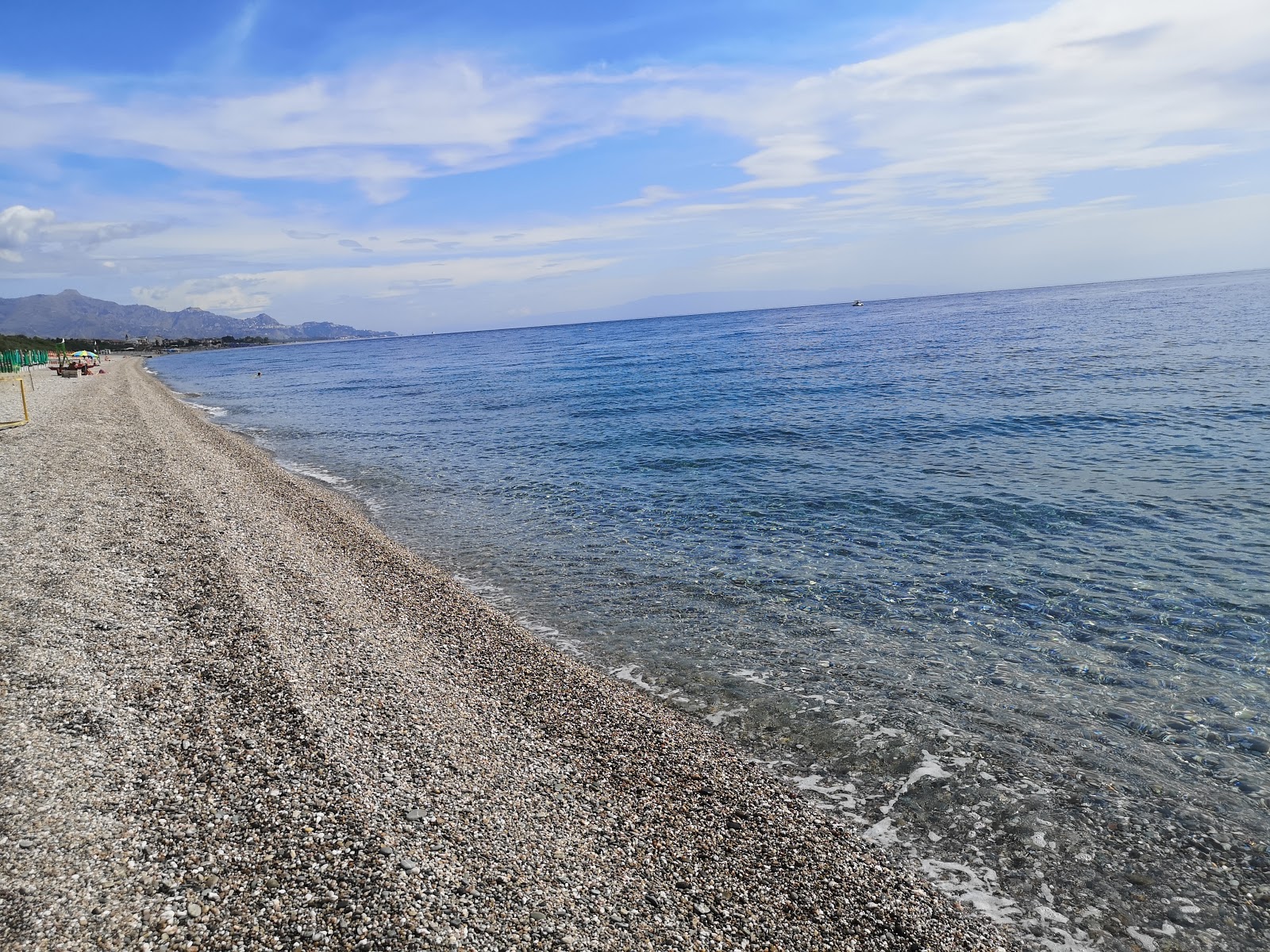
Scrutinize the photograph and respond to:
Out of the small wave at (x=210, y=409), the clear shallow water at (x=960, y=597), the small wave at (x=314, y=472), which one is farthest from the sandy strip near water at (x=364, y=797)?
the small wave at (x=210, y=409)

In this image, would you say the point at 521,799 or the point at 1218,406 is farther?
the point at 1218,406

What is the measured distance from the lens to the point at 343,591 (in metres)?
12.2

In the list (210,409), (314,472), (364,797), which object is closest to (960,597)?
(364,797)

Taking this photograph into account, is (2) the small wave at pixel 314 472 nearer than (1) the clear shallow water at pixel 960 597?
No

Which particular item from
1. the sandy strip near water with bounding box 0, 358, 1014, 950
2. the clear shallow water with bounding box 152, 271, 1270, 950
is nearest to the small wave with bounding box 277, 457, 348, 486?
the clear shallow water with bounding box 152, 271, 1270, 950

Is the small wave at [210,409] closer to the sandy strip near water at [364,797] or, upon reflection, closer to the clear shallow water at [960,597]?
the clear shallow water at [960,597]

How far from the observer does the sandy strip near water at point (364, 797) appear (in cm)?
510

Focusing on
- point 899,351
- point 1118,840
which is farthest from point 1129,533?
point 899,351

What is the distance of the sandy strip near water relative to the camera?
5102mm

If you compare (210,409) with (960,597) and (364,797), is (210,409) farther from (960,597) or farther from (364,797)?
(960,597)

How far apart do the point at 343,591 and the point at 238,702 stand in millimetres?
4286

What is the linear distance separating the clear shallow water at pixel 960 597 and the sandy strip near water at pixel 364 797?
1200 mm

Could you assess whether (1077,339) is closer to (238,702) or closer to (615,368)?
(615,368)

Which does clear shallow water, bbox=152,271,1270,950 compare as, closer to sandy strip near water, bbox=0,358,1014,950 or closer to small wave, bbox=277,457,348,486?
small wave, bbox=277,457,348,486
